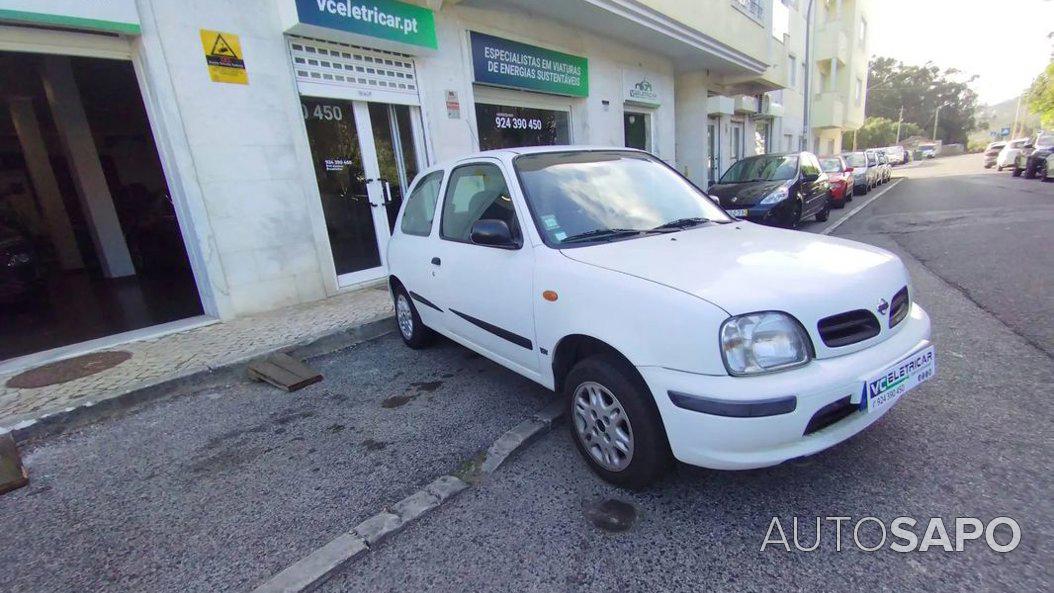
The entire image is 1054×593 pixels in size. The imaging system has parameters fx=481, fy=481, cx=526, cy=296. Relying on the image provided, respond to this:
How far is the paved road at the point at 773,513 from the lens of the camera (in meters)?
1.84

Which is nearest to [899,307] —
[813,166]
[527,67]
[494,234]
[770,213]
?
[494,234]

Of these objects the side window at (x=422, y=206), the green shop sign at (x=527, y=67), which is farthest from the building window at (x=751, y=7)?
the side window at (x=422, y=206)

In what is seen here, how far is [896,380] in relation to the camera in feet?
7.00

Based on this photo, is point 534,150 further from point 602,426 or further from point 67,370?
point 67,370

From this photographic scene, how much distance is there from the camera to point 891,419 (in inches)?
109

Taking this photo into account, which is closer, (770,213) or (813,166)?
(770,213)

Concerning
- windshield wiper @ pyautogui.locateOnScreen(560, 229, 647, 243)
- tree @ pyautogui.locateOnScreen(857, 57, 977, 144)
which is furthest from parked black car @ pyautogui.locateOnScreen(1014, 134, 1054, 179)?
tree @ pyautogui.locateOnScreen(857, 57, 977, 144)

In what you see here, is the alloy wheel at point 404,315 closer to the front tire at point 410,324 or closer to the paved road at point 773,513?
the front tire at point 410,324

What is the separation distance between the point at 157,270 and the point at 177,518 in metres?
9.49

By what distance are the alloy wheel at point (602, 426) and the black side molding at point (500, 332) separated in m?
0.51

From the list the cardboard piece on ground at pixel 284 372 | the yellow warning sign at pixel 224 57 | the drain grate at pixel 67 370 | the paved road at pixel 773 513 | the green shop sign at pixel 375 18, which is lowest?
the paved road at pixel 773 513

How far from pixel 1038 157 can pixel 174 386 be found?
2504cm

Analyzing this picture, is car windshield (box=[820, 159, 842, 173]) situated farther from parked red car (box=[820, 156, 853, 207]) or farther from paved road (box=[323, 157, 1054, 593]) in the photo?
paved road (box=[323, 157, 1054, 593])

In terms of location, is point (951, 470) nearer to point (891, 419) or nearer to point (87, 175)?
point (891, 419)
